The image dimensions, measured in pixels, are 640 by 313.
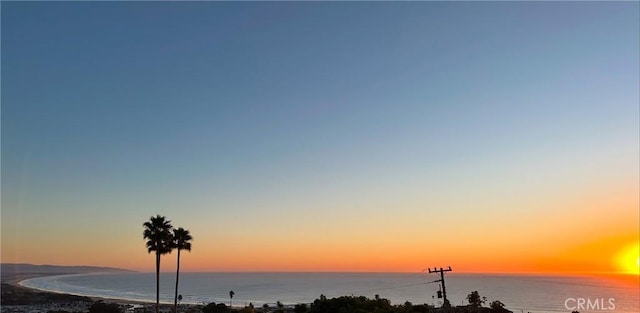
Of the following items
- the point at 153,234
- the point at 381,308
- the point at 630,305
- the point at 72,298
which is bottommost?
the point at 630,305

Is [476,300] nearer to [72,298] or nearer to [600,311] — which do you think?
[600,311]

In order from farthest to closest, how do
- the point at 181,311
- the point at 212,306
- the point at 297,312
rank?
1. the point at 181,311
2. the point at 212,306
3. the point at 297,312

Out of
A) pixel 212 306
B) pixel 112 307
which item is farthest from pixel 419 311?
pixel 112 307

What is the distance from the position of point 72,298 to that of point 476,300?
120 meters

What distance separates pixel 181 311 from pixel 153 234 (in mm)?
51414

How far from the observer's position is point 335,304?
55.7m

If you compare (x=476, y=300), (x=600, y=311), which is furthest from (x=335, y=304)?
(x=600, y=311)

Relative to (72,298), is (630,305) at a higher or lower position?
lower

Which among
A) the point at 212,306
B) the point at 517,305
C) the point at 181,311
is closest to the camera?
the point at 212,306

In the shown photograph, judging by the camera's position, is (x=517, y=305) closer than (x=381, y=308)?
No

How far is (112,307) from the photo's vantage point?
Result: 85.6 m

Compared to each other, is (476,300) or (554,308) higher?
(476,300)

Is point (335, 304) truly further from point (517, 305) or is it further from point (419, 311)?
point (517, 305)

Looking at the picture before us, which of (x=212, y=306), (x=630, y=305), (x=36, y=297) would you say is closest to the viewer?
(x=212, y=306)
